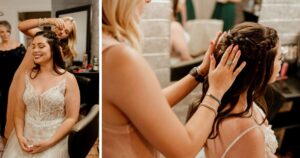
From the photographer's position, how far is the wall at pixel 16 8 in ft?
4.27

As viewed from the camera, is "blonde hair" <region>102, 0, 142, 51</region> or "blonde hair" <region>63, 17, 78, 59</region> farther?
"blonde hair" <region>63, 17, 78, 59</region>

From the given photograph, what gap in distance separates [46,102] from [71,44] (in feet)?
0.78

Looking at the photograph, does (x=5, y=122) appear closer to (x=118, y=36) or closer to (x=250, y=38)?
(x=118, y=36)

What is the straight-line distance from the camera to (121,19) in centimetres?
126

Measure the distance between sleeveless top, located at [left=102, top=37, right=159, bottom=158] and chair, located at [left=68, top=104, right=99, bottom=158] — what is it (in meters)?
0.08

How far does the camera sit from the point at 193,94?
4.87ft

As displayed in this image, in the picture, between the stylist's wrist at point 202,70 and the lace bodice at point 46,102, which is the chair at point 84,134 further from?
the stylist's wrist at point 202,70

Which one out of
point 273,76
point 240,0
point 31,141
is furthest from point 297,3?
point 31,141

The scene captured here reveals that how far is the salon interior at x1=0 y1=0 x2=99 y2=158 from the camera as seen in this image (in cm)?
131

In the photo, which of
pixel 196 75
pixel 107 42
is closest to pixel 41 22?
pixel 107 42

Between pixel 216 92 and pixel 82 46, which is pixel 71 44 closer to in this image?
pixel 82 46

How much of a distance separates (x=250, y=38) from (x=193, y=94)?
1.03 feet

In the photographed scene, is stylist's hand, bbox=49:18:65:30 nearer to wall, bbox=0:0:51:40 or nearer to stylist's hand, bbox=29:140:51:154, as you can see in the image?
wall, bbox=0:0:51:40

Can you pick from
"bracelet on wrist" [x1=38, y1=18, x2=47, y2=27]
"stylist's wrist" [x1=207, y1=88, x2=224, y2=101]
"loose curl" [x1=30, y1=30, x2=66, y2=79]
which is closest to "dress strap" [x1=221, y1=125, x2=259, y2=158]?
"stylist's wrist" [x1=207, y1=88, x2=224, y2=101]
